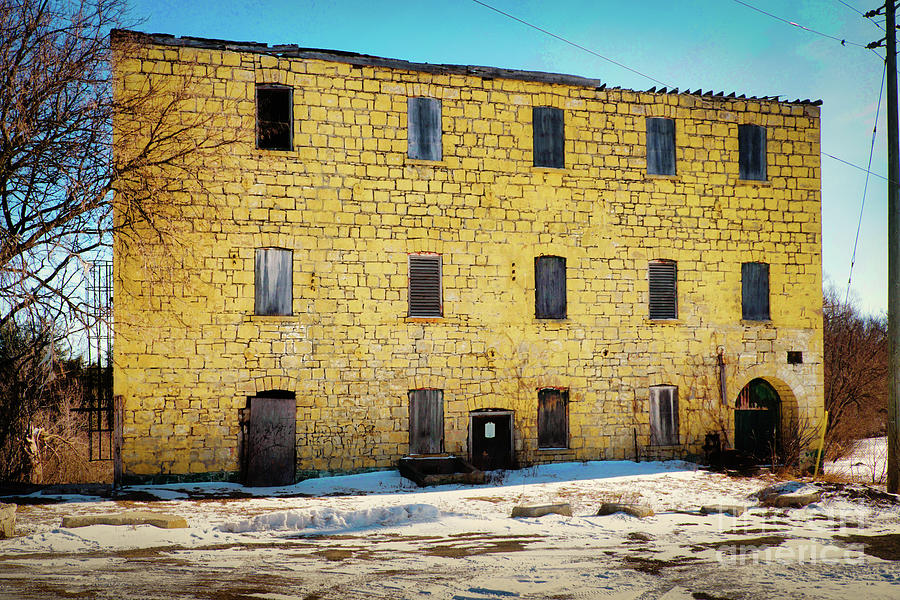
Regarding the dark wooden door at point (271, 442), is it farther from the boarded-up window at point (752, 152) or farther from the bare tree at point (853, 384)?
the bare tree at point (853, 384)

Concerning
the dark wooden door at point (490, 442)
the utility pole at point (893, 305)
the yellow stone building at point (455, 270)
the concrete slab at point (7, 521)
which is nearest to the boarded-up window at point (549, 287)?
the yellow stone building at point (455, 270)

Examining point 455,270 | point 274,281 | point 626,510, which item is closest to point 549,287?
point 455,270

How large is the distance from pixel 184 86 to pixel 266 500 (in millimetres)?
7958

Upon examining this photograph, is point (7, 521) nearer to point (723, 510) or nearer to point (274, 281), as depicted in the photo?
point (274, 281)

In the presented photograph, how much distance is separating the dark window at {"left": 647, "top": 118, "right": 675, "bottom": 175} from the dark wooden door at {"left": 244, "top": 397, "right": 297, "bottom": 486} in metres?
9.83

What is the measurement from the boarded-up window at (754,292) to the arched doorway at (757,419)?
1.61 metres

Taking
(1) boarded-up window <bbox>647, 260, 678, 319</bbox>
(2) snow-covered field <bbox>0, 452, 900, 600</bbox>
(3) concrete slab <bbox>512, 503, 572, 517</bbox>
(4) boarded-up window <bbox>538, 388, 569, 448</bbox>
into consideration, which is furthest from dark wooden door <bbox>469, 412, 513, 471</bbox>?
(3) concrete slab <bbox>512, 503, 572, 517</bbox>

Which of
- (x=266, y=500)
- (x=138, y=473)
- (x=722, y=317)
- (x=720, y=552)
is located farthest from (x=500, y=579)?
(x=722, y=317)

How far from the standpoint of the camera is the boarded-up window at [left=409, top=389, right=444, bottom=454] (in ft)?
49.5

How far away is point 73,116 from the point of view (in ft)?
37.2

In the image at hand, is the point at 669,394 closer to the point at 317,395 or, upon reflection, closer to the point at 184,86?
the point at 317,395

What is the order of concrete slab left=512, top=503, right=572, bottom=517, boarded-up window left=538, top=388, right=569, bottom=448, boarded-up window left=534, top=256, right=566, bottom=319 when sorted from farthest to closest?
boarded-up window left=534, top=256, right=566, bottom=319
boarded-up window left=538, top=388, right=569, bottom=448
concrete slab left=512, top=503, right=572, bottom=517

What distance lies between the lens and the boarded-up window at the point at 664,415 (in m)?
16.5

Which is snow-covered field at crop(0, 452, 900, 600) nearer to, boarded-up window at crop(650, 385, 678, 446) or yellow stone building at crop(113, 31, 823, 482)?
yellow stone building at crop(113, 31, 823, 482)
